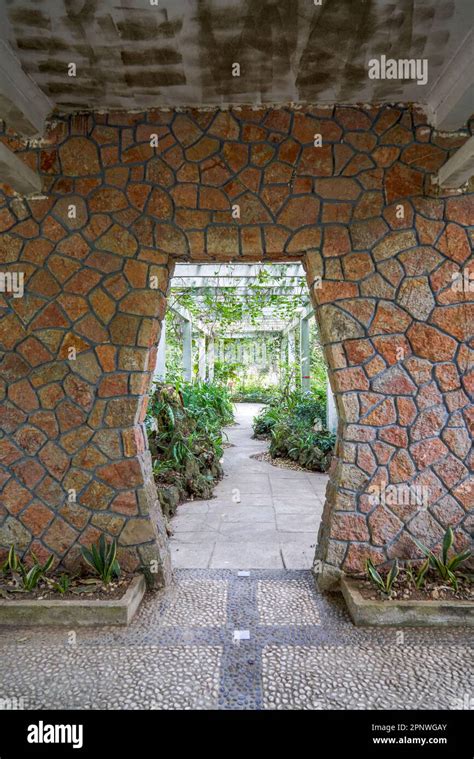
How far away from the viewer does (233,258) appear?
266cm

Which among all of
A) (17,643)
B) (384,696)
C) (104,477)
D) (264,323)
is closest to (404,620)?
(384,696)

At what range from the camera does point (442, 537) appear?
2.56 m

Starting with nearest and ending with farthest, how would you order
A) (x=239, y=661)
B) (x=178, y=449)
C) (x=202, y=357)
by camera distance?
(x=239, y=661) → (x=178, y=449) → (x=202, y=357)

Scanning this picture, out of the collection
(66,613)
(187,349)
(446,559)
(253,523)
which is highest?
(187,349)

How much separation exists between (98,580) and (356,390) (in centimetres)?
202

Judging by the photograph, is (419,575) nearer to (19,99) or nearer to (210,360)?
(19,99)

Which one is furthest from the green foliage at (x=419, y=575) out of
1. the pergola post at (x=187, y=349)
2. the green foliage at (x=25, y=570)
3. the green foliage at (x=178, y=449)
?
the pergola post at (x=187, y=349)

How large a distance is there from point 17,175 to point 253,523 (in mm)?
3368

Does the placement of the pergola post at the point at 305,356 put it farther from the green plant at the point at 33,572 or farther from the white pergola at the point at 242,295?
the green plant at the point at 33,572

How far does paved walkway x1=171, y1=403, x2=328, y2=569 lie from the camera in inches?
126

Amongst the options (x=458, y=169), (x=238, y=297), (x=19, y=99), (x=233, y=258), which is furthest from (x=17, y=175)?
(x=238, y=297)

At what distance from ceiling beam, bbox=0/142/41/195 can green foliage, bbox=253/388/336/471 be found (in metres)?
4.96

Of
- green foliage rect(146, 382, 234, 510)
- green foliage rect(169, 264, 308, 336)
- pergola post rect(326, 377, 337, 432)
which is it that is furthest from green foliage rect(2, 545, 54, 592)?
pergola post rect(326, 377, 337, 432)

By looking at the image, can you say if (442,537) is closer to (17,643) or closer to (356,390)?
(356,390)
